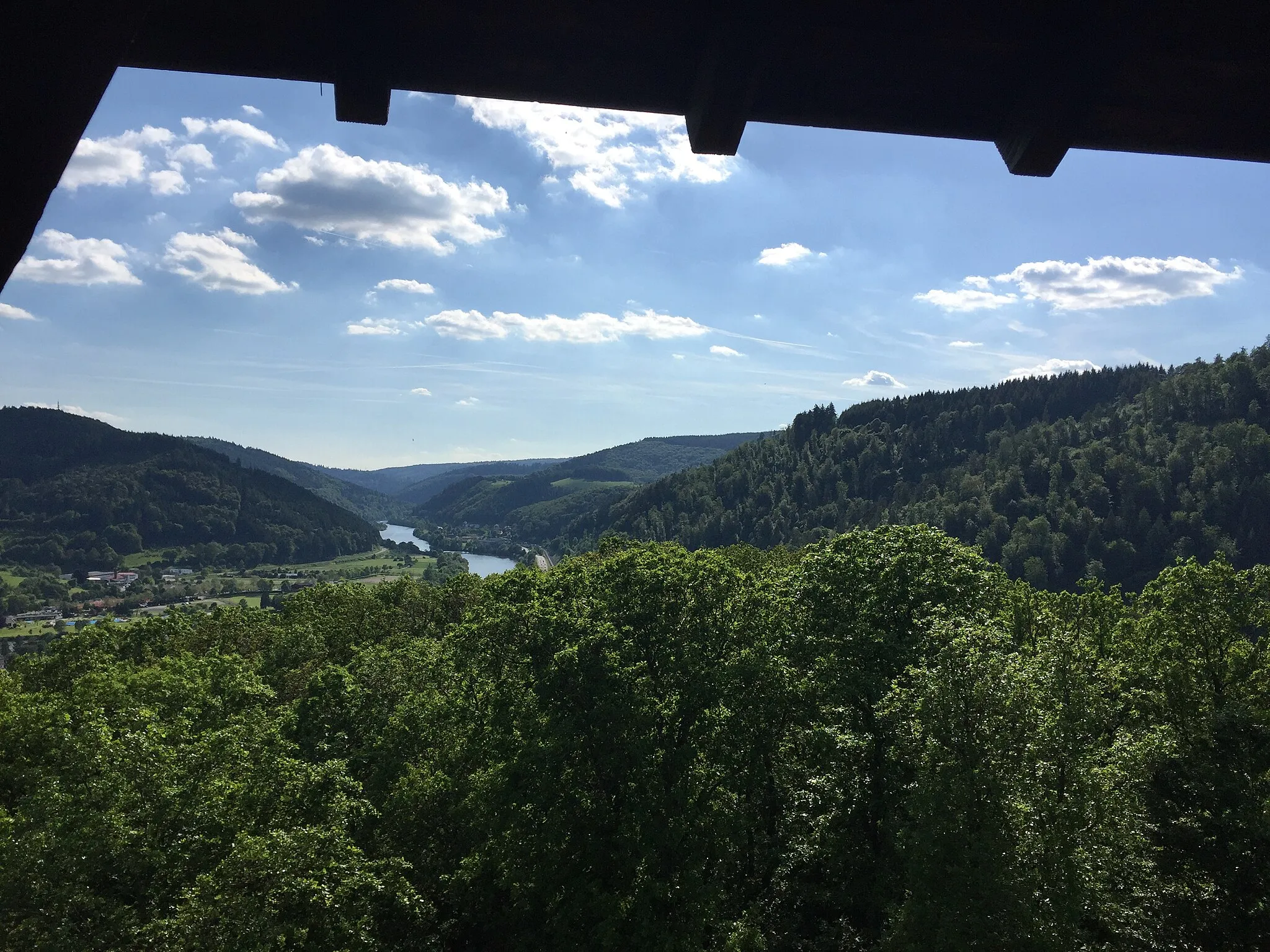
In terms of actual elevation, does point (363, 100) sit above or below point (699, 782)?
above

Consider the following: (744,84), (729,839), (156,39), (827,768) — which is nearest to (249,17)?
(156,39)

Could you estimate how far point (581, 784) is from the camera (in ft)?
82.8

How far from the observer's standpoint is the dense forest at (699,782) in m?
20.7

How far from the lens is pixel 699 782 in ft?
81.8

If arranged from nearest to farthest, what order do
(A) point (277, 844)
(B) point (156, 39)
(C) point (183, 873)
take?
1. (B) point (156, 39)
2. (A) point (277, 844)
3. (C) point (183, 873)

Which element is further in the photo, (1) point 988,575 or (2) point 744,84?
(1) point 988,575

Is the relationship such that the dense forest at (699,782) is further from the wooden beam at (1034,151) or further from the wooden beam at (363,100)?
the wooden beam at (363,100)

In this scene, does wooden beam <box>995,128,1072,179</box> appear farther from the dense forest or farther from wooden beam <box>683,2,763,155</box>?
the dense forest

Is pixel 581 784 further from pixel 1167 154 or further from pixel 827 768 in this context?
pixel 1167 154

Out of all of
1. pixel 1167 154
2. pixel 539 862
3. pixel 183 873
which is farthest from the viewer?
pixel 539 862

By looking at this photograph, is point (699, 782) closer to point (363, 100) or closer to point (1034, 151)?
point (1034, 151)

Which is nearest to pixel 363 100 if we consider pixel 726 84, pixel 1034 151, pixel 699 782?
pixel 726 84

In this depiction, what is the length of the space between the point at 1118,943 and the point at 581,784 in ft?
58.0

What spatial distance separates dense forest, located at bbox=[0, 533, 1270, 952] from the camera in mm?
20719
